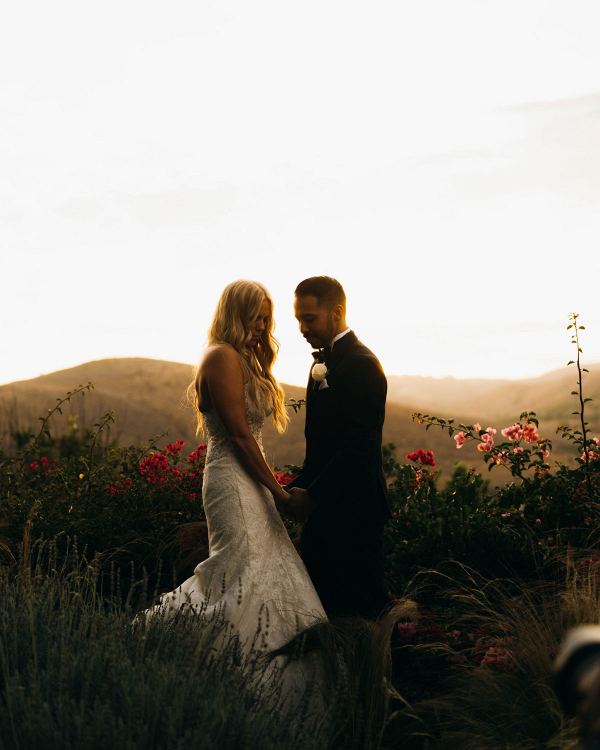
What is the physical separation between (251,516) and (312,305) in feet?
4.45

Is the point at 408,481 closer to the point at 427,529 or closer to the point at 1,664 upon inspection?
the point at 427,529

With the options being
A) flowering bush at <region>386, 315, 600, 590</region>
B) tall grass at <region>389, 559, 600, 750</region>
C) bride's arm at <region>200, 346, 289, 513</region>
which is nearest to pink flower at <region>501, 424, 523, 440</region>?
flowering bush at <region>386, 315, 600, 590</region>

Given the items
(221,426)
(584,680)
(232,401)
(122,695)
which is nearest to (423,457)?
(221,426)

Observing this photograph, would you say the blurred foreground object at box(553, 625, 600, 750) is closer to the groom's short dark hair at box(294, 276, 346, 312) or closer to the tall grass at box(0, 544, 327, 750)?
the tall grass at box(0, 544, 327, 750)

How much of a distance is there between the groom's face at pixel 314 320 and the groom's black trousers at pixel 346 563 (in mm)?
1104

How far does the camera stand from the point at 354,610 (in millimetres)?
4086

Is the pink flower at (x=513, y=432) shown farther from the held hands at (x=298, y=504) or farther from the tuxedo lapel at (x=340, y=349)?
the held hands at (x=298, y=504)

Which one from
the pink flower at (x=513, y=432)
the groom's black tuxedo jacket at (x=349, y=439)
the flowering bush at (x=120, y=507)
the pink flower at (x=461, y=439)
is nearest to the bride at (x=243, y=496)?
the groom's black tuxedo jacket at (x=349, y=439)

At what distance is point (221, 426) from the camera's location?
157 inches

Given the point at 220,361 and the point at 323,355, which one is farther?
the point at 323,355

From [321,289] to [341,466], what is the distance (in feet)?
3.65

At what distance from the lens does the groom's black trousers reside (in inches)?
158

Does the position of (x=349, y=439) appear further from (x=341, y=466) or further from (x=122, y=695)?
(x=122, y=695)

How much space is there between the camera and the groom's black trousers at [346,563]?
13.1ft
